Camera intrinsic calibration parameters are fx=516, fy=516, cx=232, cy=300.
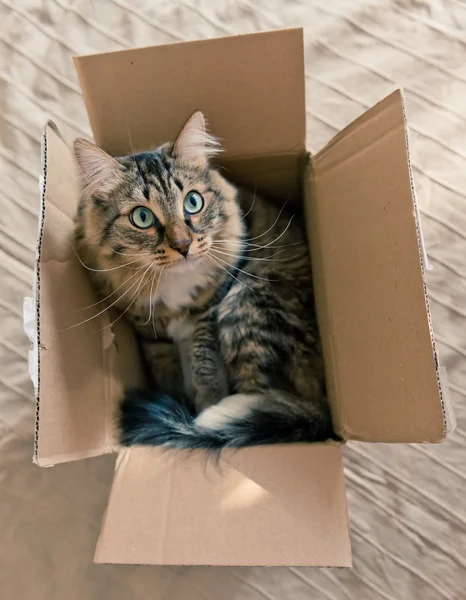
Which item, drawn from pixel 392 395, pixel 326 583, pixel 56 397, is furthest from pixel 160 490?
pixel 326 583

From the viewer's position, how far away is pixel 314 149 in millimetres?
1453

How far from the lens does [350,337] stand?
2.91 ft

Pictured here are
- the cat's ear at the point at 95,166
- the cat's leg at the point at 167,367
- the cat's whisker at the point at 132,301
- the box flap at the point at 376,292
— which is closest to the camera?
the box flap at the point at 376,292

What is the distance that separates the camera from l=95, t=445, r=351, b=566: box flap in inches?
30.3

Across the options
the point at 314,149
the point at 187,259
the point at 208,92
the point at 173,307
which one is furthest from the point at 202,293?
the point at 314,149

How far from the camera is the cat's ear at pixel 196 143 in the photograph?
37.3 inches

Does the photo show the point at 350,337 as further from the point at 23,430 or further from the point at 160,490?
the point at 23,430

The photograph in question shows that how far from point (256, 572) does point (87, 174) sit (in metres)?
0.89

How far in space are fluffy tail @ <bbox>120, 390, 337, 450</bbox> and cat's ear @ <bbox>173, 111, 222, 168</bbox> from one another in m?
0.49

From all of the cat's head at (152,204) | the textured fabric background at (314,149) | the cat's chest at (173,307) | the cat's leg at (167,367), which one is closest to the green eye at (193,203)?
the cat's head at (152,204)

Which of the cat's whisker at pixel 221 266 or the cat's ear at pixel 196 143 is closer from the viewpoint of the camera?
the cat's ear at pixel 196 143

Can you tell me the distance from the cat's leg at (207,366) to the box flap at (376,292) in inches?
10.4

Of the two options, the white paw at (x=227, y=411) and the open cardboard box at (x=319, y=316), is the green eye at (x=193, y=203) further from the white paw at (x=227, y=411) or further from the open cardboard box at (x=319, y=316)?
the white paw at (x=227, y=411)

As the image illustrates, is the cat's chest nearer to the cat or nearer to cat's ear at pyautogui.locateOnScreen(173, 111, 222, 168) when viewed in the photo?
the cat
